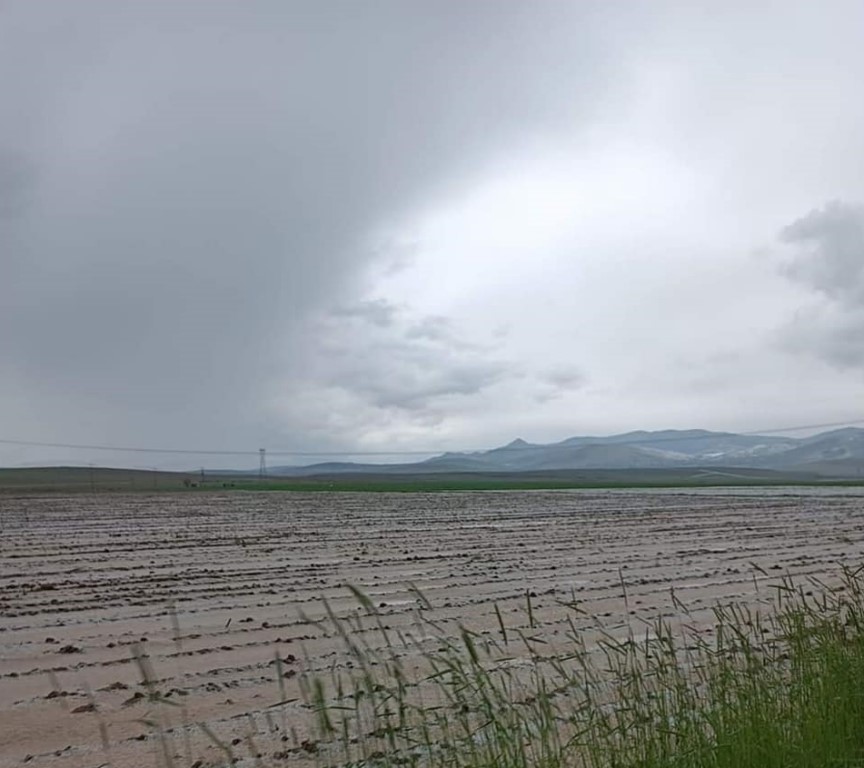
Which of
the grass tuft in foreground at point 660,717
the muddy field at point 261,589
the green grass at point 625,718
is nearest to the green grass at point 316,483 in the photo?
the muddy field at point 261,589

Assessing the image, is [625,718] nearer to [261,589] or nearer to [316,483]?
[261,589]

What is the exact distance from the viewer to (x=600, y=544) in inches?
763

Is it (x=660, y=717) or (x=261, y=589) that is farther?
(x=261, y=589)

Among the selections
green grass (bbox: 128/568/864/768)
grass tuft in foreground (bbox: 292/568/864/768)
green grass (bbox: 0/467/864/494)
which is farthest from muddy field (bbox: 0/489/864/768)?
green grass (bbox: 0/467/864/494)

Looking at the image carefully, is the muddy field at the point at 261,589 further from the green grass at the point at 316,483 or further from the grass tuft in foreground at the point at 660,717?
the green grass at the point at 316,483

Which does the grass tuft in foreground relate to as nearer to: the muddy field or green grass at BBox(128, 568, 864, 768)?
green grass at BBox(128, 568, 864, 768)

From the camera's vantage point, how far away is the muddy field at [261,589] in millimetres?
6371

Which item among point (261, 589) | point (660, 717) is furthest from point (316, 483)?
point (660, 717)

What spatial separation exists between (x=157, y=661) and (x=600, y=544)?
12711 millimetres

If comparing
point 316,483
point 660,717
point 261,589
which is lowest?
point 261,589

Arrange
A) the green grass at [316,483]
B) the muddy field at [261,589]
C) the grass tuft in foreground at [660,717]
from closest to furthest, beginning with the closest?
the grass tuft in foreground at [660,717] < the muddy field at [261,589] < the green grass at [316,483]

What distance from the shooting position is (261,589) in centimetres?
1273

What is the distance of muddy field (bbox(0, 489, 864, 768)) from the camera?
637cm

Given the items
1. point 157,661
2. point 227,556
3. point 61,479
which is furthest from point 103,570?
point 61,479
